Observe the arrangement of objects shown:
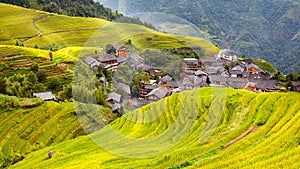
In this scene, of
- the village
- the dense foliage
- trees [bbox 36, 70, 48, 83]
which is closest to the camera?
the village

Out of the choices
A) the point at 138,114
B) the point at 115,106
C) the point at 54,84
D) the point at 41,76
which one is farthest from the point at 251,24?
the point at 138,114

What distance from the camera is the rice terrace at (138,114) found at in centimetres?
895

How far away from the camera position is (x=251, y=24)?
403ft

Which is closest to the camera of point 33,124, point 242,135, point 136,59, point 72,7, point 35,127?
point 242,135

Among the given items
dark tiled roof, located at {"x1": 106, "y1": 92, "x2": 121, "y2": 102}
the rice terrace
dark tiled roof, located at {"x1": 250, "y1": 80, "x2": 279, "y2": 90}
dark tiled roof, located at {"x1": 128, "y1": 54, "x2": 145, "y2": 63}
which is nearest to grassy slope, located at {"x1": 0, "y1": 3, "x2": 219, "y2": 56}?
dark tiled roof, located at {"x1": 128, "y1": 54, "x2": 145, "y2": 63}

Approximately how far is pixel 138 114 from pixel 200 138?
6120 millimetres

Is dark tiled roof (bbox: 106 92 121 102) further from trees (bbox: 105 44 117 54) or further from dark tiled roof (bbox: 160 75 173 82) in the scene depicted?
trees (bbox: 105 44 117 54)

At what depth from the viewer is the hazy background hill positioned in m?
95.4

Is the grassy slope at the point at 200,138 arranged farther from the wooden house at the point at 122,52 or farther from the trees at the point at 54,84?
the trees at the point at 54,84

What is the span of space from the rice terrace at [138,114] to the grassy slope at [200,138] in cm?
4

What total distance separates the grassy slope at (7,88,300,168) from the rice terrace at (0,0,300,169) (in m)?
0.04

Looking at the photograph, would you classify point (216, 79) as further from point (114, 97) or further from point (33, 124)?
point (33, 124)

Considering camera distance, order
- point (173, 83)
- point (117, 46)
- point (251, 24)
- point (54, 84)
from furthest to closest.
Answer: point (251, 24) → point (117, 46) → point (173, 83) → point (54, 84)

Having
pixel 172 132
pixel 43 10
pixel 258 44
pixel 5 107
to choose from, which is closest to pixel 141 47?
pixel 5 107
